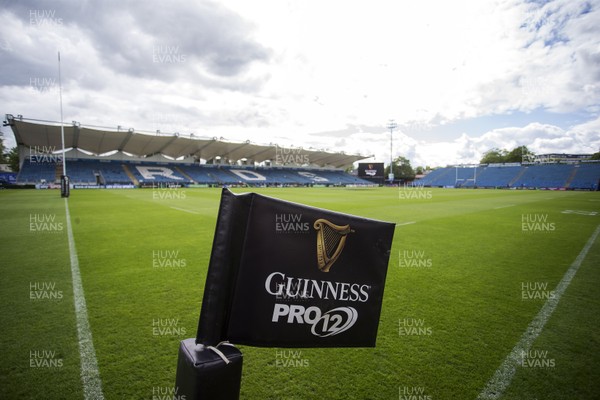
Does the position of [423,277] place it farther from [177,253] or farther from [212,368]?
[177,253]

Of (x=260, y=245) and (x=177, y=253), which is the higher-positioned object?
(x=260, y=245)

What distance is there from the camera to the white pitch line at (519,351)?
101 inches

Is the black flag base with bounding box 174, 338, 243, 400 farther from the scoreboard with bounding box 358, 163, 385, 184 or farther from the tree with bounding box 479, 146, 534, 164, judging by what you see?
the tree with bounding box 479, 146, 534, 164

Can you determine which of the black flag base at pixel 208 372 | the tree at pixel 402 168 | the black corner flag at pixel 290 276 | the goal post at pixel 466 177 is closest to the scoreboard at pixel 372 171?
the goal post at pixel 466 177

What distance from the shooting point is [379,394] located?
2.51m

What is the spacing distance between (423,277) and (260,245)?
5.09 metres

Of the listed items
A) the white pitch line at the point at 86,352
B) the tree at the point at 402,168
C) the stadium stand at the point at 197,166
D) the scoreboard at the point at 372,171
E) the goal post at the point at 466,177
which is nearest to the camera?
the white pitch line at the point at 86,352

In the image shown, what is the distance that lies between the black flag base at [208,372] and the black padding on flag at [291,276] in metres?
0.07

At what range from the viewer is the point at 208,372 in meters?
1.32

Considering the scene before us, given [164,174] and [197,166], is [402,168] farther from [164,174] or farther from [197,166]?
[164,174]

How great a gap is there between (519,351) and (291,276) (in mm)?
3242

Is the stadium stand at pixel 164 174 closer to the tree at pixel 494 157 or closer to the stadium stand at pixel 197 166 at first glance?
the stadium stand at pixel 197 166

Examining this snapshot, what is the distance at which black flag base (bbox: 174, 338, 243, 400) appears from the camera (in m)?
1.32

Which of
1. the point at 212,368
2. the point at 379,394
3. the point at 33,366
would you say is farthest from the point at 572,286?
the point at 33,366
